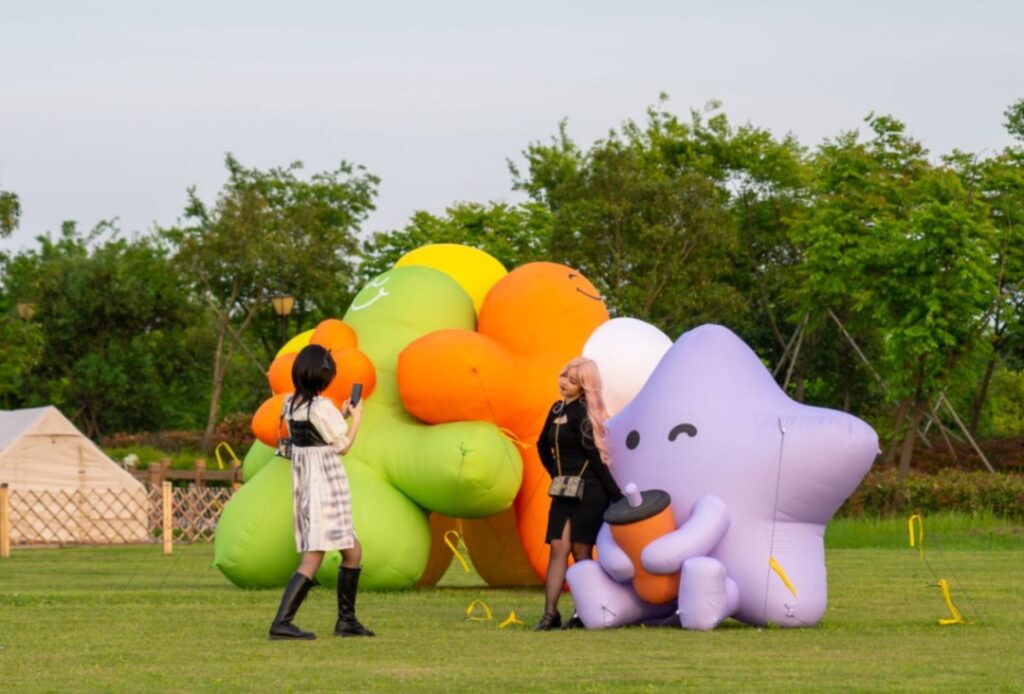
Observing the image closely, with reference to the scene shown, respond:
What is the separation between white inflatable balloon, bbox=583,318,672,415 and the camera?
15.3m

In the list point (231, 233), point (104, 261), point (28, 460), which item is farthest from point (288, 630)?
point (104, 261)

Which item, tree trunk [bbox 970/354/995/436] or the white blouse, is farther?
tree trunk [bbox 970/354/995/436]

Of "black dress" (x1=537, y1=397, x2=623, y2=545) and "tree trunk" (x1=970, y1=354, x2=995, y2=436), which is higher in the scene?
"tree trunk" (x1=970, y1=354, x2=995, y2=436)

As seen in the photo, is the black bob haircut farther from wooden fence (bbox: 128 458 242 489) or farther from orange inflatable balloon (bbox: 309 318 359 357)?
wooden fence (bbox: 128 458 242 489)

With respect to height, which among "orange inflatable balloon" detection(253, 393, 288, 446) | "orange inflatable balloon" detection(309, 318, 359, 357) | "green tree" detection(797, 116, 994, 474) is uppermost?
"green tree" detection(797, 116, 994, 474)

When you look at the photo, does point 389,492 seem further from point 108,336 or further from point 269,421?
point 108,336

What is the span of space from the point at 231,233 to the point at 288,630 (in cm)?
3830

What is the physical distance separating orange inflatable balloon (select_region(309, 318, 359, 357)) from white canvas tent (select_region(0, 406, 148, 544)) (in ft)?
57.5

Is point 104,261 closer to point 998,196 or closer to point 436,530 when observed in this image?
point 998,196

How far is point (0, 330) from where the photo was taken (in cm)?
3697

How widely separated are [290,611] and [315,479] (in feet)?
2.60

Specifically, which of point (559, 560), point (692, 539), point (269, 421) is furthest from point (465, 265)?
point (692, 539)

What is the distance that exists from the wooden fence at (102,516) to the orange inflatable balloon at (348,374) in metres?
17.3

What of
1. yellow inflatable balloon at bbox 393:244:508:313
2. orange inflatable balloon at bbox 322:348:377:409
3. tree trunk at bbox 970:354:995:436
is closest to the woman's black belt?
orange inflatable balloon at bbox 322:348:377:409
